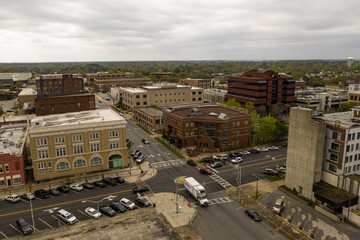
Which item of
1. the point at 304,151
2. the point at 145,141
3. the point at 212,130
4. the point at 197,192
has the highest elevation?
the point at 304,151

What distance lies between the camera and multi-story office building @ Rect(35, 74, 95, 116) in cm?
10425

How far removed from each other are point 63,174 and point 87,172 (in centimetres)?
625

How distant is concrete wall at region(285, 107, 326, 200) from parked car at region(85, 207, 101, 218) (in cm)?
4484

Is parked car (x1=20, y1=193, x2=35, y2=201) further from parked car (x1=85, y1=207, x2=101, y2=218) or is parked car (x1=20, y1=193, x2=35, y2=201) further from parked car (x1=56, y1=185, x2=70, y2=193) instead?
parked car (x1=85, y1=207, x2=101, y2=218)

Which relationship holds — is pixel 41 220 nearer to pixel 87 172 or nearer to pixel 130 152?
pixel 87 172

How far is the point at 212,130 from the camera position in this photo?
96875 millimetres

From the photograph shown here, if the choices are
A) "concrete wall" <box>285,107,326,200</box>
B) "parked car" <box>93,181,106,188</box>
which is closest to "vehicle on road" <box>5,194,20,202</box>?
"parked car" <box>93,181,106,188</box>

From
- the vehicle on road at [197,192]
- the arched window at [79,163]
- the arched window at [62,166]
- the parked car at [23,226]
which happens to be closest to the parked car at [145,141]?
the arched window at [79,163]

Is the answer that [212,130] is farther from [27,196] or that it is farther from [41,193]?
[27,196]

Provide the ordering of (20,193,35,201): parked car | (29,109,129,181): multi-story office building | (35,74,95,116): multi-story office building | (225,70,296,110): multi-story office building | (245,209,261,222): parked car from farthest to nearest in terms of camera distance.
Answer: (225,70,296,110): multi-story office building → (35,74,95,116): multi-story office building → (29,109,129,181): multi-story office building → (20,193,35,201): parked car → (245,209,261,222): parked car

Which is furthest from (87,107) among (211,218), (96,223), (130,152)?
(211,218)

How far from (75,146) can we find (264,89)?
346 ft

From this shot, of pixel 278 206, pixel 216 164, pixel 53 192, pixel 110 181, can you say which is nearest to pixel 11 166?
pixel 53 192

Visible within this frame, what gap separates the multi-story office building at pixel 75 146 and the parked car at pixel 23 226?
2107 cm
